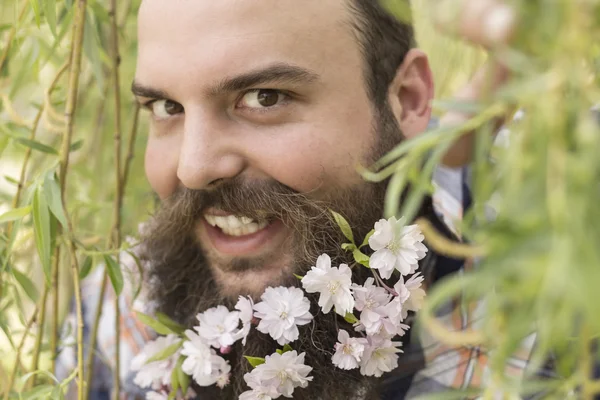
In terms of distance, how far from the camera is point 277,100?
0.92 metres

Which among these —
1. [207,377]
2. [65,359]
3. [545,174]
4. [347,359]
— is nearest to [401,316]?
[347,359]

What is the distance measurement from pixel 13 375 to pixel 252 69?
472 mm

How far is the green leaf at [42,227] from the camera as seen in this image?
788 mm

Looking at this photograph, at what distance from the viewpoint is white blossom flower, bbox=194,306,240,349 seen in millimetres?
904

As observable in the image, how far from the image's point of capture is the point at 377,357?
87 cm

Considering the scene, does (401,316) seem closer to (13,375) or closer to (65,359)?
(13,375)

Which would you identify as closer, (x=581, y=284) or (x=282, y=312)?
(x=581, y=284)

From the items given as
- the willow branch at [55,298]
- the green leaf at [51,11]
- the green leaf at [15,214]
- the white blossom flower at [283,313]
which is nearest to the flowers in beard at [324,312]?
the white blossom flower at [283,313]

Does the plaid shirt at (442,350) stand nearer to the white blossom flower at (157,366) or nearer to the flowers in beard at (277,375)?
the white blossom flower at (157,366)

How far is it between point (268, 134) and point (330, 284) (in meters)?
0.21

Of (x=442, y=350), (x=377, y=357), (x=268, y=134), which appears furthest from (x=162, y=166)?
(x=442, y=350)

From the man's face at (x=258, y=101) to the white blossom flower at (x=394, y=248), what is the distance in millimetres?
147

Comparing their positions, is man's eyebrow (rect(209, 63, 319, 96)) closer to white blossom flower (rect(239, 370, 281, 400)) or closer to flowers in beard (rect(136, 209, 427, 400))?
flowers in beard (rect(136, 209, 427, 400))

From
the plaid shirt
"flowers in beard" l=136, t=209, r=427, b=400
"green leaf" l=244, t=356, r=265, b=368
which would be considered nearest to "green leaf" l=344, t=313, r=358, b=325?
"flowers in beard" l=136, t=209, r=427, b=400
